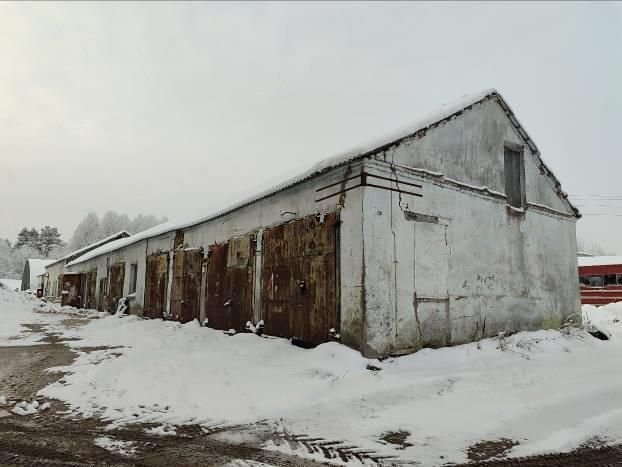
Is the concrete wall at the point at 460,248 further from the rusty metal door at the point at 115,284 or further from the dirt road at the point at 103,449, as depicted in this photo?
the rusty metal door at the point at 115,284

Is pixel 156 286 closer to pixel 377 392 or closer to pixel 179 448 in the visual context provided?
pixel 377 392

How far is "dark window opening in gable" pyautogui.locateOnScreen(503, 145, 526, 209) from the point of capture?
36.9 ft

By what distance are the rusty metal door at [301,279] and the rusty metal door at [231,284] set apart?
0.80 m

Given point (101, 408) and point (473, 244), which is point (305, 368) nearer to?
point (101, 408)

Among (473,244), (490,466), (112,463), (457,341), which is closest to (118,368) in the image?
(112,463)

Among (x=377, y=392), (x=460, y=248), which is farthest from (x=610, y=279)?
(x=377, y=392)

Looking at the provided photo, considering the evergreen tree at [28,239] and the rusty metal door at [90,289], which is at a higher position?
the evergreen tree at [28,239]

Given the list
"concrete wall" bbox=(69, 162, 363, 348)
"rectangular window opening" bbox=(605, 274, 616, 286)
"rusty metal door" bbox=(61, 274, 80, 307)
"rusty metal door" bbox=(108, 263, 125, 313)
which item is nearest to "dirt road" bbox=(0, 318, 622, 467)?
"concrete wall" bbox=(69, 162, 363, 348)

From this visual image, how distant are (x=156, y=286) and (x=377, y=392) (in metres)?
13.2

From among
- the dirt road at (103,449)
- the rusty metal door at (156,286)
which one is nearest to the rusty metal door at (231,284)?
the rusty metal door at (156,286)

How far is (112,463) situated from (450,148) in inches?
337

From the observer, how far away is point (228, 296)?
1194cm

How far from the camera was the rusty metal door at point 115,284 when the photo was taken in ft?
70.7

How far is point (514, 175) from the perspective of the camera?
11.5m
